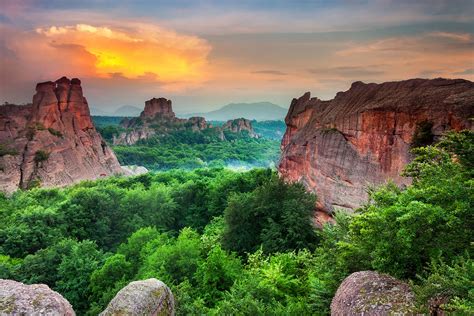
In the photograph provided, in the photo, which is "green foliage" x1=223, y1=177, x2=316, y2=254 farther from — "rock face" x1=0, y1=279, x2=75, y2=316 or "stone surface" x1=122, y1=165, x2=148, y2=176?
"stone surface" x1=122, y1=165, x2=148, y2=176

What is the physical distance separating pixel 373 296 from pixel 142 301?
20.8ft

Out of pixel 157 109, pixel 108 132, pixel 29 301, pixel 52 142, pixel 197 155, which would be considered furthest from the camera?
pixel 157 109

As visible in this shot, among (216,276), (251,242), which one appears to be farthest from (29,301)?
(251,242)

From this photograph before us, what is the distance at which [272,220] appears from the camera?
2394 cm

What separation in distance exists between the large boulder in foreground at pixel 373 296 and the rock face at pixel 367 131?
32.0 ft

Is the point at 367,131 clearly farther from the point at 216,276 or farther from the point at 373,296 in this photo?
the point at 373,296

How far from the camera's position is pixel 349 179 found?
23703 millimetres

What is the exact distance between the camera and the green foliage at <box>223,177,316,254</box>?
23125 mm

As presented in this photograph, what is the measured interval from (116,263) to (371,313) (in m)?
17.8

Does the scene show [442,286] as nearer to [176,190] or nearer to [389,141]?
[389,141]

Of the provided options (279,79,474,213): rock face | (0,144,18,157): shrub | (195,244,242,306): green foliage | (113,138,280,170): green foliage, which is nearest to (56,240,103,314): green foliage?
(195,244,242,306): green foliage

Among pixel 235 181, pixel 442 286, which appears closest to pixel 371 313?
pixel 442 286

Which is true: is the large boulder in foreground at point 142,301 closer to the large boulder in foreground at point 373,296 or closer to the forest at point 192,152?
the large boulder in foreground at point 373,296

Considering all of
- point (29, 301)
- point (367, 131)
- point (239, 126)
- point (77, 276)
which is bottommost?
point (77, 276)
